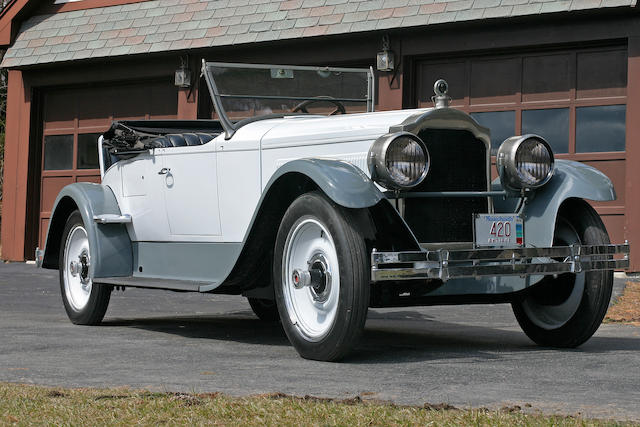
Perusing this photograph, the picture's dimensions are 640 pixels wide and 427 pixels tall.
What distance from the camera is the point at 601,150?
12070 mm

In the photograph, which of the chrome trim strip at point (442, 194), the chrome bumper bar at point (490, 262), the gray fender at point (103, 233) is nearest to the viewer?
the chrome bumper bar at point (490, 262)

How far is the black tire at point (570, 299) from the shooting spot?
6.16m

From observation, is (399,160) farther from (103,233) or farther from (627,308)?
(627,308)

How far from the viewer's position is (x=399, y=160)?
18.6 feet

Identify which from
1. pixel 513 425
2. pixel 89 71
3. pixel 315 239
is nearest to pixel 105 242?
pixel 315 239

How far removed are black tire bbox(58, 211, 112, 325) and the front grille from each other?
112 inches

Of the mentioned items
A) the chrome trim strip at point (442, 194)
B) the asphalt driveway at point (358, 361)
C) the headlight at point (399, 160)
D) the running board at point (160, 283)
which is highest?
the headlight at point (399, 160)

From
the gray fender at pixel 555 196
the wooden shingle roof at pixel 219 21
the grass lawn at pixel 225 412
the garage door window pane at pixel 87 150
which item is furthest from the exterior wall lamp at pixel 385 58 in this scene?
the grass lawn at pixel 225 412

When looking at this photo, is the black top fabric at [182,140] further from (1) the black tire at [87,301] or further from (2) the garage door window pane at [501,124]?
(2) the garage door window pane at [501,124]

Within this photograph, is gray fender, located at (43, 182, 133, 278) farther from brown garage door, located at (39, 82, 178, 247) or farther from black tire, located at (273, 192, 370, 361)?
brown garage door, located at (39, 82, 178, 247)

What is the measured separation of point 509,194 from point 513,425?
8.70 feet

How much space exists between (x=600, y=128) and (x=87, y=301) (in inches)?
263

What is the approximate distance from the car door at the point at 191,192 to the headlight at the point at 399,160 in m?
1.53

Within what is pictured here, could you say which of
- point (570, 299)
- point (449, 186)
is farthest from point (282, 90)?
point (570, 299)
